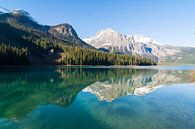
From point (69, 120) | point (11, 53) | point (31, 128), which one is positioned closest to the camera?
point (31, 128)

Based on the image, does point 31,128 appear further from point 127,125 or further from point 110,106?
point 110,106

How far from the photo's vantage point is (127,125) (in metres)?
19.4

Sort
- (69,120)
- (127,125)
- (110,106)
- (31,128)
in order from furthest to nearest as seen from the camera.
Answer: (110,106) → (69,120) → (127,125) → (31,128)

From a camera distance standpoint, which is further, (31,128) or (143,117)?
(143,117)

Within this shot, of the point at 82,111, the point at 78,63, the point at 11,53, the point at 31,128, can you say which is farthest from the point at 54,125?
the point at 78,63

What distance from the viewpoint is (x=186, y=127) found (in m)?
18.9

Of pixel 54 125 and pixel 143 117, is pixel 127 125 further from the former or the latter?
pixel 54 125

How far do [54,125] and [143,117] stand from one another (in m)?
9.47

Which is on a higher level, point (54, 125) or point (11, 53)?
point (11, 53)

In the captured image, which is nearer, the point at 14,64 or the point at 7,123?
the point at 7,123

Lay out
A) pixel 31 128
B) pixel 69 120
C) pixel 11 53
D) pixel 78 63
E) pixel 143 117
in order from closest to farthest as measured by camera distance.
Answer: pixel 31 128 < pixel 69 120 < pixel 143 117 < pixel 11 53 < pixel 78 63

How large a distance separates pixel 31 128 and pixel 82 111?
8251 mm

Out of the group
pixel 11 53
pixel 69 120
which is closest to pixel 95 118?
pixel 69 120

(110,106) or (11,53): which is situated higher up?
(11,53)
